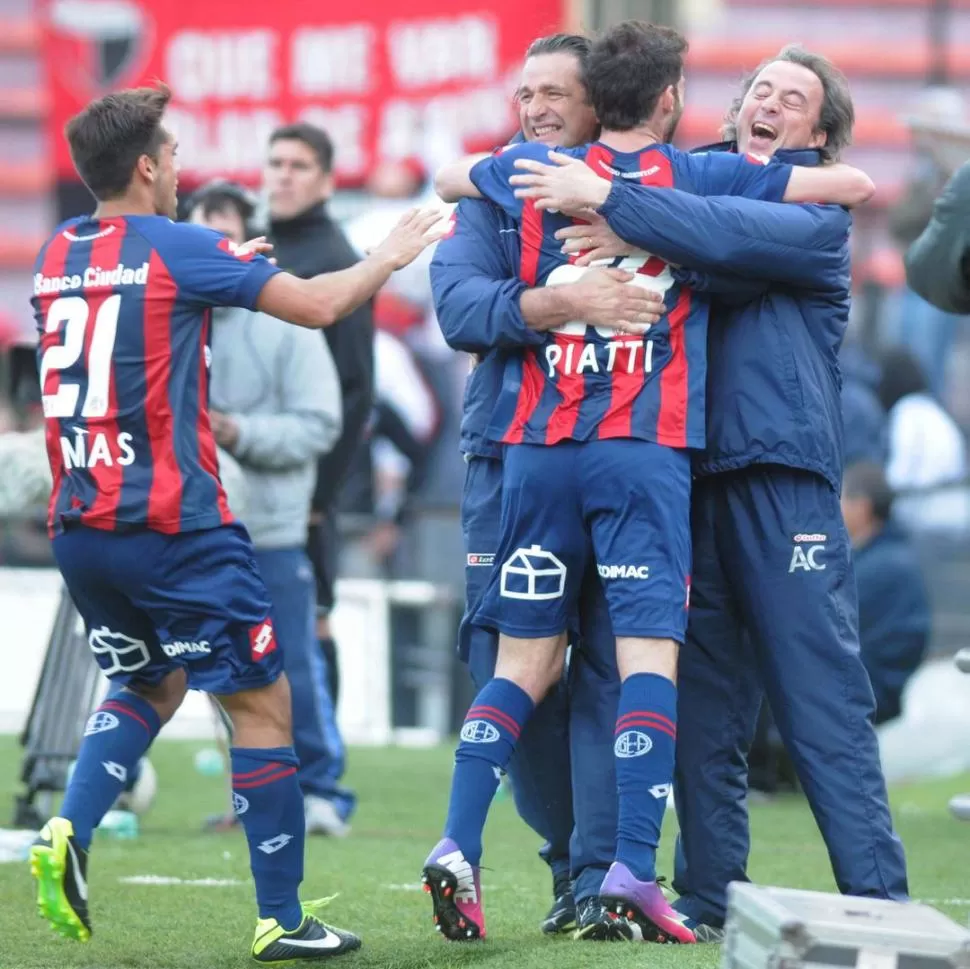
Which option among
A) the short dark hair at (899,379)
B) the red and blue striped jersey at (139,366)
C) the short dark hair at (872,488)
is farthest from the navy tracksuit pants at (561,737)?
the short dark hair at (899,379)

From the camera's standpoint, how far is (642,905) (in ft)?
15.1

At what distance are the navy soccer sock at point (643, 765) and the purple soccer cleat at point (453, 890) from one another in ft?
1.11

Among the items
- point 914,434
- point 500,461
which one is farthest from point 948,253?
point 914,434

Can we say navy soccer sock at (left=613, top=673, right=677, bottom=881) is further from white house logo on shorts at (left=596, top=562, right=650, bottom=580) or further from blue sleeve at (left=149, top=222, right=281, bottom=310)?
blue sleeve at (left=149, top=222, right=281, bottom=310)

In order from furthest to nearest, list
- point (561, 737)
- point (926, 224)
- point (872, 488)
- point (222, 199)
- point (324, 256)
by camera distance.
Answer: point (926, 224), point (872, 488), point (324, 256), point (222, 199), point (561, 737)

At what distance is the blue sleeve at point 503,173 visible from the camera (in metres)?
4.91

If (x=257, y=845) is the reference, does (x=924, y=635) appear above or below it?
below

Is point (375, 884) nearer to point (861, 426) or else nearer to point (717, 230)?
point (717, 230)

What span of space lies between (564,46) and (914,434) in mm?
7956

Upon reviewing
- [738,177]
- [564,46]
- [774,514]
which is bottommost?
[774,514]

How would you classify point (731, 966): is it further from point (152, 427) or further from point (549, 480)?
point (152, 427)

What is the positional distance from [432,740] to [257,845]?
22.8 feet

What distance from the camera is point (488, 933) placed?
198 inches

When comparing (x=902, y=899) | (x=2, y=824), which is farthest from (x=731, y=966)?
(x=2, y=824)
